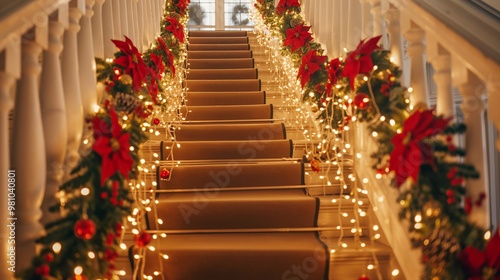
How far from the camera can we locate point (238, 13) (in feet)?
34.9

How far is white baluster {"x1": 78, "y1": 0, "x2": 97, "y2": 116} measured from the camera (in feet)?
7.39

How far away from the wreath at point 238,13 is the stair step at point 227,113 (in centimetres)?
645

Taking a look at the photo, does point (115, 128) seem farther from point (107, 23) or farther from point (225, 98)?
point (225, 98)

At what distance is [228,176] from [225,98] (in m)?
1.70

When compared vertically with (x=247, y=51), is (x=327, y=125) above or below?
below

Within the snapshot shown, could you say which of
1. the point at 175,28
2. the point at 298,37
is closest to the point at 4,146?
the point at 298,37

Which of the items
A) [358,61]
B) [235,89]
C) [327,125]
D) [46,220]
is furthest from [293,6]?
[46,220]

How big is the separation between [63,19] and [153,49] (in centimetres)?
186

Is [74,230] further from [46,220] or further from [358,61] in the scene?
[358,61]

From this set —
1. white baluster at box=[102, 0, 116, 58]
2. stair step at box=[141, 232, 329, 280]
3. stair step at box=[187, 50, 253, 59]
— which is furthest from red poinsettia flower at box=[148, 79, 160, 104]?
stair step at box=[187, 50, 253, 59]

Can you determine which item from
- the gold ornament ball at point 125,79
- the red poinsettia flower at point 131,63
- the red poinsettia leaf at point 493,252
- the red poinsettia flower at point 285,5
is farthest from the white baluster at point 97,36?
the red poinsettia flower at point 285,5

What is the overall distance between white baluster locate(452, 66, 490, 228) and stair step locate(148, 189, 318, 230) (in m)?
1.15

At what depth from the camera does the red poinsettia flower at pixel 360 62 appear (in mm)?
2299

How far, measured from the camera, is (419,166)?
1.71 m
